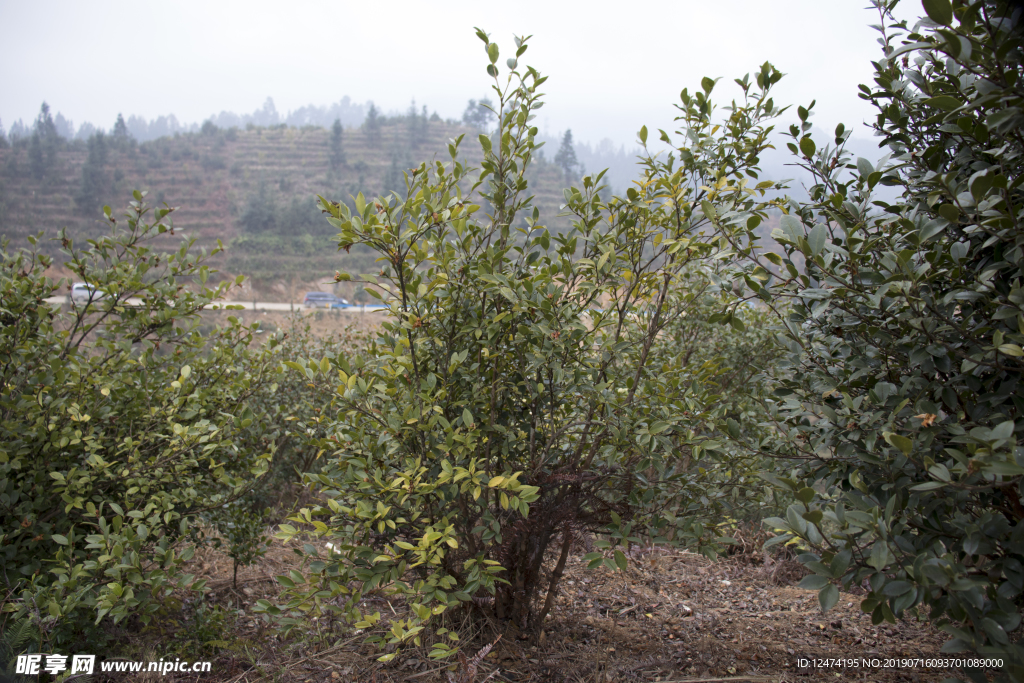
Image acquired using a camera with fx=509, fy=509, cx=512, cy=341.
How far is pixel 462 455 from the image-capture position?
1.82 m

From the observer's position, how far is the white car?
2598 mm

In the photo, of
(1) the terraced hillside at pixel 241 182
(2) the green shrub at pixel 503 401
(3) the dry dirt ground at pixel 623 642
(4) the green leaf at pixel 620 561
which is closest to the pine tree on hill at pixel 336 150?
(1) the terraced hillside at pixel 241 182

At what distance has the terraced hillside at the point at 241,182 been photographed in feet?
114

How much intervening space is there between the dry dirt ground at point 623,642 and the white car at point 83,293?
69.9 inches

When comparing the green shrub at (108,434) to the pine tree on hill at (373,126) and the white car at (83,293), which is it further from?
the pine tree on hill at (373,126)

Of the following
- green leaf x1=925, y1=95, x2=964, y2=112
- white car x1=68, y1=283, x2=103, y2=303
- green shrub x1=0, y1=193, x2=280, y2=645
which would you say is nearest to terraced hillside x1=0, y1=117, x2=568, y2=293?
white car x1=68, y1=283, x2=103, y2=303

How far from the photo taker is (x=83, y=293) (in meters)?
2.73

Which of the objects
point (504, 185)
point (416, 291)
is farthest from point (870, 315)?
point (416, 291)

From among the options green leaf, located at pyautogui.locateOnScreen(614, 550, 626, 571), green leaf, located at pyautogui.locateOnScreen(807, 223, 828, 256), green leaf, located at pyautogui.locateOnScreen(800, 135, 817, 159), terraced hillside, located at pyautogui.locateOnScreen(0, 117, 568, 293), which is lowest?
green leaf, located at pyautogui.locateOnScreen(614, 550, 626, 571)

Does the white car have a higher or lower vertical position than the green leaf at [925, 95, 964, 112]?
lower

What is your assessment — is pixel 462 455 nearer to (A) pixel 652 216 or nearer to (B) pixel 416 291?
(B) pixel 416 291

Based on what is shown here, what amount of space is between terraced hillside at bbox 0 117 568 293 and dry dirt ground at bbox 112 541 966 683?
86.4 ft

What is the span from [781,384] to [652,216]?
85cm

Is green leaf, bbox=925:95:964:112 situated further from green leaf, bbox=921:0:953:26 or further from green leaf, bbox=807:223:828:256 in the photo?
green leaf, bbox=807:223:828:256
